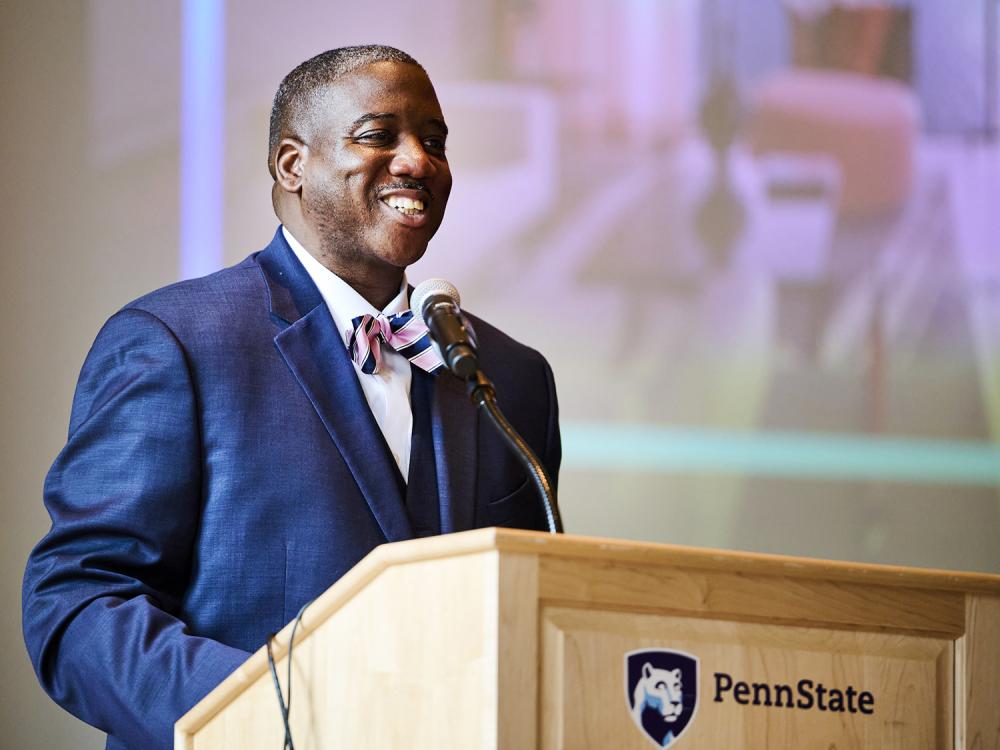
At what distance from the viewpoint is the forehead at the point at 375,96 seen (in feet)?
8.72

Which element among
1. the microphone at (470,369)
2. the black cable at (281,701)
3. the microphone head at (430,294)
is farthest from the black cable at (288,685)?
the microphone head at (430,294)

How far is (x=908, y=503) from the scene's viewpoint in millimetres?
3934

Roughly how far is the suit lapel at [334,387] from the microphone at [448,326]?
0.99ft

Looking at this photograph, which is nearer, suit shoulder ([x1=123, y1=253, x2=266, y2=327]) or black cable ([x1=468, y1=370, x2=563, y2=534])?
black cable ([x1=468, y1=370, x2=563, y2=534])

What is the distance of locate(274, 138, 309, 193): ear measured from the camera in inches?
107

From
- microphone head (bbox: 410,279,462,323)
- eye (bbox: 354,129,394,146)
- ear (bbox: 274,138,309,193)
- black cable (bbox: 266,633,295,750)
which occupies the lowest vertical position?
black cable (bbox: 266,633,295,750)

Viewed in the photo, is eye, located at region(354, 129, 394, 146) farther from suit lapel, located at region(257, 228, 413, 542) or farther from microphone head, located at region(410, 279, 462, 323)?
microphone head, located at region(410, 279, 462, 323)

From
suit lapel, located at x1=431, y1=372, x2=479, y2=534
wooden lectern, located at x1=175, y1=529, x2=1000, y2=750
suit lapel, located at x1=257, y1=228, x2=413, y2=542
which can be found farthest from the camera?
suit lapel, located at x1=431, y1=372, x2=479, y2=534

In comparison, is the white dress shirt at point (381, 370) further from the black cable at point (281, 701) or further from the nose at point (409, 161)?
the black cable at point (281, 701)

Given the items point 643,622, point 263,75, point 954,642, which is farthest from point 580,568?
point 263,75

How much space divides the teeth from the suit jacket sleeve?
0.47m

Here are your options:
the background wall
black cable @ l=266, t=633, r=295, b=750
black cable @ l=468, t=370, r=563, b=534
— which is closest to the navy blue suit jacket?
black cable @ l=266, t=633, r=295, b=750

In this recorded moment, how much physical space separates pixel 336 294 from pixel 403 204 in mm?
197

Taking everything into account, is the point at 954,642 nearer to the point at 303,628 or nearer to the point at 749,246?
the point at 303,628
